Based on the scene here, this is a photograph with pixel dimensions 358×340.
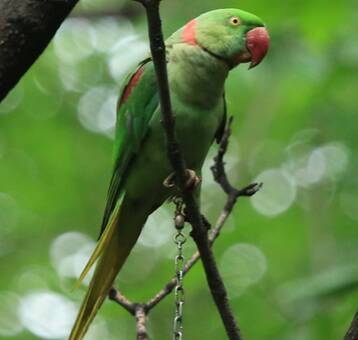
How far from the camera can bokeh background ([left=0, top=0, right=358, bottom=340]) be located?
555cm

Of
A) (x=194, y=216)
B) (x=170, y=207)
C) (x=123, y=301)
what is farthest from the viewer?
(x=170, y=207)

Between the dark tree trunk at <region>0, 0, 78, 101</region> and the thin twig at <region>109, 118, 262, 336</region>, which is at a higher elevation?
the dark tree trunk at <region>0, 0, 78, 101</region>

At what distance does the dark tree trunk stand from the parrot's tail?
2.94ft

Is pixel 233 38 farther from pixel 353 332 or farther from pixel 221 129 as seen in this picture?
pixel 353 332

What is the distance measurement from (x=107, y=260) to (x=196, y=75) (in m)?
0.86

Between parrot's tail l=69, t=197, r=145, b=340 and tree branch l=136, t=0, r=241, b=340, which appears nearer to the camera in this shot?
tree branch l=136, t=0, r=241, b=340

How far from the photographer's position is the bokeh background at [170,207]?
5551 mm

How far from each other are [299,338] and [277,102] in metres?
2.41

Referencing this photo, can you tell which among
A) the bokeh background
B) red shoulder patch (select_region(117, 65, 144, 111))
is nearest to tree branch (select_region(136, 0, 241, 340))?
red shoulder patch (select_region(117, 65, 144, 111))

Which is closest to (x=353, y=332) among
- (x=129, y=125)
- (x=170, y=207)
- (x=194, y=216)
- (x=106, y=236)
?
(x=194, y=216)

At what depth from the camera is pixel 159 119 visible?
3203 mm

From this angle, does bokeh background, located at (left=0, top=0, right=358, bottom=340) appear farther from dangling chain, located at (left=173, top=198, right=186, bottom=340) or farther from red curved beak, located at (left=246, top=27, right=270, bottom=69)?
dangling chain, located at (left=173, top=198, right=186, bottom=340)

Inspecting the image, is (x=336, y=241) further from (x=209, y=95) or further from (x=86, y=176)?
(x=209, y=95)

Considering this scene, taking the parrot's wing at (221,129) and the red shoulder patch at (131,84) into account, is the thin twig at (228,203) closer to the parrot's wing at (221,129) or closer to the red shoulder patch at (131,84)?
the parrot's wing at (221,129)
